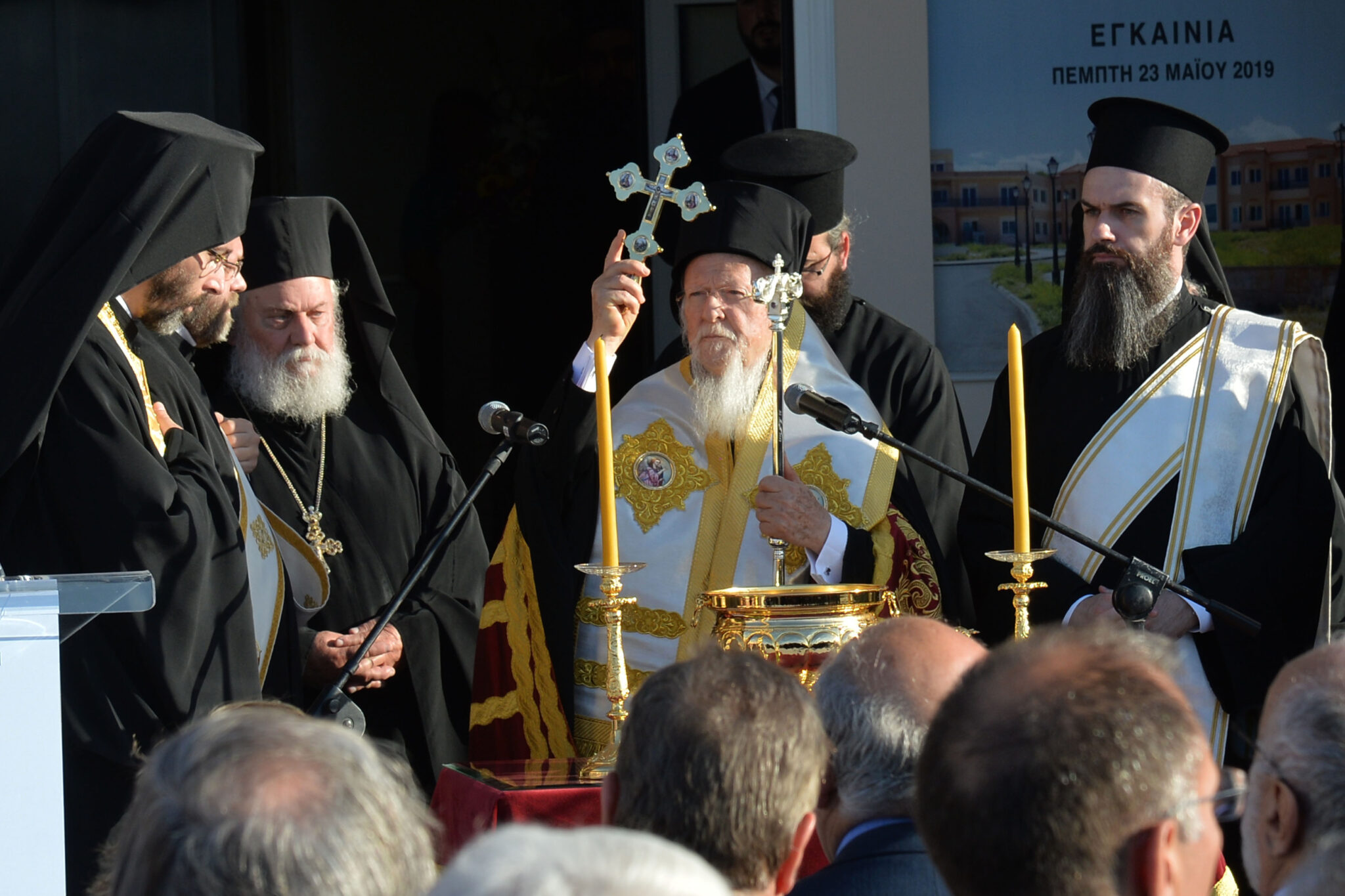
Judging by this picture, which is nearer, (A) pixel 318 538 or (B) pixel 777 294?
(B) pixel 777 294

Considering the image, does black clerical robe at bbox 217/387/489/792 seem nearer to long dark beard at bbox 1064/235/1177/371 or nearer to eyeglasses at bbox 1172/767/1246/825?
long dark beard at bbox 1064/235/1177/371

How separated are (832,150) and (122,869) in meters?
4.28

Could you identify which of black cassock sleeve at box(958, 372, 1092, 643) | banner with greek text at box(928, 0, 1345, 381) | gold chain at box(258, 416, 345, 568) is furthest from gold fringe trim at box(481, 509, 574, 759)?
banner with greek text at box(928, 0, 1345, 381)

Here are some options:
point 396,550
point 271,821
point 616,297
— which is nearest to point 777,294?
point 616,297

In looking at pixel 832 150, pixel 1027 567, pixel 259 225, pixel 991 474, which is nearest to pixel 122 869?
pixel 1027 567

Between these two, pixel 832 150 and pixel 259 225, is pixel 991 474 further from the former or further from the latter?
pixel 259 225

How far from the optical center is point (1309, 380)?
14.9 feet

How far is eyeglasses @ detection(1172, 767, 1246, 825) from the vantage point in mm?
1648

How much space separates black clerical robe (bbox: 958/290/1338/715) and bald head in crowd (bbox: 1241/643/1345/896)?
7.15ft

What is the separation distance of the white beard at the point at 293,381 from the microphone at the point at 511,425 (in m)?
1.63

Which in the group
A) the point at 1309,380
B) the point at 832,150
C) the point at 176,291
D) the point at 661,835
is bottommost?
the point at 661,835

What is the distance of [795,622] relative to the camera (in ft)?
11.4

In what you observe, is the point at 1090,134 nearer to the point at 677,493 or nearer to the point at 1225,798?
the point at 677,493

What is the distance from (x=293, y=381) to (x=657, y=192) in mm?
1645
